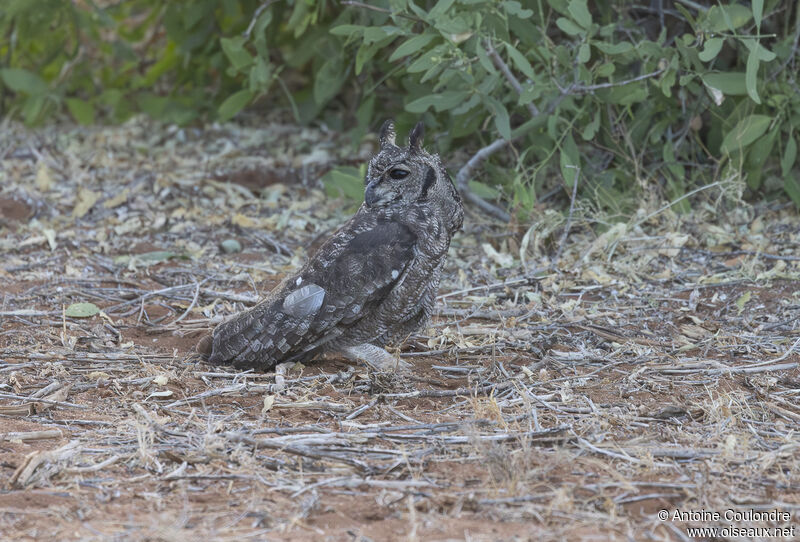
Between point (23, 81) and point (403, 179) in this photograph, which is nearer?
point (403, 179)

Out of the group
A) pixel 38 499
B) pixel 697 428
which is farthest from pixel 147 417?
pixel 697 428

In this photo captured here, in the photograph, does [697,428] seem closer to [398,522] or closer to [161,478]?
[398,522]

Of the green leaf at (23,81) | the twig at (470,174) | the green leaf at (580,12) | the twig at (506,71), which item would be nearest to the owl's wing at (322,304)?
the twig at (506,71)

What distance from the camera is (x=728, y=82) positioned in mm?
6105

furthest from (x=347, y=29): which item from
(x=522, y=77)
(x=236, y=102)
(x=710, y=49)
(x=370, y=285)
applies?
(x=370, y=285)

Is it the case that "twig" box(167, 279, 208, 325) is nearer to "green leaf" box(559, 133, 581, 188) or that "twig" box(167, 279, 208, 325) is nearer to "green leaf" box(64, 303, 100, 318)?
"green leaf" box(64, 303, 100, 318)

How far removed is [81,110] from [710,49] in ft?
18.9

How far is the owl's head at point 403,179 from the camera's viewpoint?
485cm

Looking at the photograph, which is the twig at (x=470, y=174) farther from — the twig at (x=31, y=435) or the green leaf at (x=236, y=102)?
the twig at (x=31, y=435)

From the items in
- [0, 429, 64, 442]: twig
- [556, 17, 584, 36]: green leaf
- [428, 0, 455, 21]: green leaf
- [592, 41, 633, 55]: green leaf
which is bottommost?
[0, 429, 64, 442]: twig

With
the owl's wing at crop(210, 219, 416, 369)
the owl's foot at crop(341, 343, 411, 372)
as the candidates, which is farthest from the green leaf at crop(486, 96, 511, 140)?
the owl's foot at crop(341, 343, 411, 372)

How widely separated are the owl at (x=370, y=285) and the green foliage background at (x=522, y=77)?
113cm

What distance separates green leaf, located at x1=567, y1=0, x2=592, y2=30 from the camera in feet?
18.9

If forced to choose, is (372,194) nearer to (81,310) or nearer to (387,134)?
(387,134)
